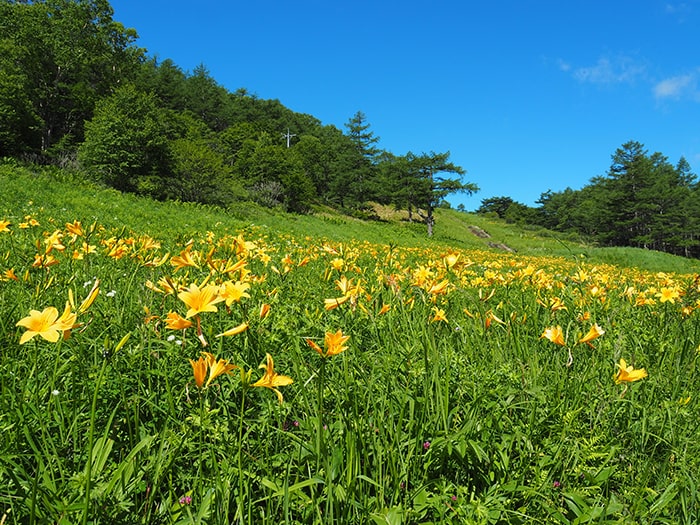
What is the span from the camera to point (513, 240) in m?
33.5

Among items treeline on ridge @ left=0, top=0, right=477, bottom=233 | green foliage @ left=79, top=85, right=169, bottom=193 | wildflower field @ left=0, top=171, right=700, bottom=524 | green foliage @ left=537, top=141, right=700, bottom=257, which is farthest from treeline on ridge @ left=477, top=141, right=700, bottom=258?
wildflower field @ left=0, top=171, right=700, bottom=524

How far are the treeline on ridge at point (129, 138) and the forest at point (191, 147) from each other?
0.07 meters

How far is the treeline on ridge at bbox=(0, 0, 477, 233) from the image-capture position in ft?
56.6

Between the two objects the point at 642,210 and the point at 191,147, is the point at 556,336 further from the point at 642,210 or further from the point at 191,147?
the point at 642,210

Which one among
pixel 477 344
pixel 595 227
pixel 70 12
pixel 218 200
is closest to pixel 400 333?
pixel 477 344

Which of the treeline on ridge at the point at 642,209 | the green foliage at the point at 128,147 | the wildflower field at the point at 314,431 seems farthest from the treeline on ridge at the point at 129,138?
the treeline on ridge at the point at 642,209

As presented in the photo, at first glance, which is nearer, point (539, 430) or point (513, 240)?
point (539, 430)

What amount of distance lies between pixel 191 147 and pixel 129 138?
8.71 feet

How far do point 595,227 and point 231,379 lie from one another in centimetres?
5740

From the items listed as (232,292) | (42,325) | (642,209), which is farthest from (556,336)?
(642,209)

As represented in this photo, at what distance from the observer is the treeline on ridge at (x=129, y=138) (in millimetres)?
17266

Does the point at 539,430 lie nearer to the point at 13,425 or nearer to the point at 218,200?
the point at 13,425

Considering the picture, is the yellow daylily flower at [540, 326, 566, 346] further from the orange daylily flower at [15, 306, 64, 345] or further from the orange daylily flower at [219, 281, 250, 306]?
the orange daylily flower at [15, 306, 64, 345]

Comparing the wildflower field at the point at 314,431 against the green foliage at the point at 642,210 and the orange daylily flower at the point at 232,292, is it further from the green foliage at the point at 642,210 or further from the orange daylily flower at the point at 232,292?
the green foliage at the point at 642,210
